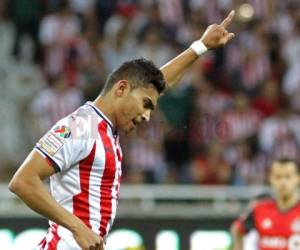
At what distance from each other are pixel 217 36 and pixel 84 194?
→ 5.20ft

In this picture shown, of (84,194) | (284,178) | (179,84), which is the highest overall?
(179,84)

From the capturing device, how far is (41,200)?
17.3 ft

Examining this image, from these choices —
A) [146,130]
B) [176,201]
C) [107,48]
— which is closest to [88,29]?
[107,48]

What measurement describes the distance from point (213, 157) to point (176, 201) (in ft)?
2.50

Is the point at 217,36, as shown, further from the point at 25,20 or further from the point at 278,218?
the point at 25,20

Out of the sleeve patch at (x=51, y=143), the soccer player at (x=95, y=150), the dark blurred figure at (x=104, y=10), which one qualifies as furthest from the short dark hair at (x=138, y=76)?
the dark blurred figure at (x=104, y=10)

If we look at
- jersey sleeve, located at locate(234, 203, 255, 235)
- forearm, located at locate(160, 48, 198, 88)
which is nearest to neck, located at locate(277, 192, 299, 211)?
jersey sleeve, located at locate(234, 203, 255, 235)

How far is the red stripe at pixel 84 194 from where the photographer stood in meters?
5.54

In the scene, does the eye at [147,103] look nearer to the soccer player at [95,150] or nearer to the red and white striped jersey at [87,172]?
the soccer player at [95,150]

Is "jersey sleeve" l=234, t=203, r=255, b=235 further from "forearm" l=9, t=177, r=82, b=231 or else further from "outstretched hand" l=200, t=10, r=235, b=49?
"forearm" l=9, t=177, r=82, b=231

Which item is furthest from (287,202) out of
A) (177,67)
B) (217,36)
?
(217,36)

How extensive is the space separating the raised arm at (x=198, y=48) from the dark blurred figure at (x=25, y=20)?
7.35 m

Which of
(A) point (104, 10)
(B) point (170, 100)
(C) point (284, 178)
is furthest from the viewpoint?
(A) point (104, 10)

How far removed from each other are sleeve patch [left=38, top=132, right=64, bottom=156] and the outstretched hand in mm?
1606
